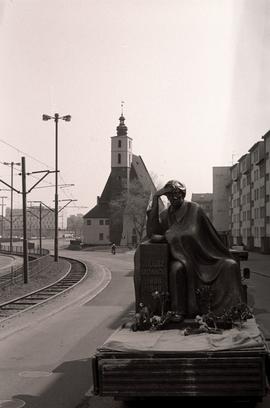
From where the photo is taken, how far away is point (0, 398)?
840 cm

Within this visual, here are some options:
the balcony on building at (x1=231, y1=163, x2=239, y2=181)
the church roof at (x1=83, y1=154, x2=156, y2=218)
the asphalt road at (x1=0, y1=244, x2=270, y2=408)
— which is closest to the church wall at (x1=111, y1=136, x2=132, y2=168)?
the church roof at (x1=83, y1=154, x2=156, y2=218)

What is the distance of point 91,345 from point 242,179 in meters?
78.5

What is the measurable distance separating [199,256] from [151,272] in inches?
32.6

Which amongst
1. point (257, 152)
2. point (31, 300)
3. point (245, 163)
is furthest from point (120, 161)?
point (31, 300)

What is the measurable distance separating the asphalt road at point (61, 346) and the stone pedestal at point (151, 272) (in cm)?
157

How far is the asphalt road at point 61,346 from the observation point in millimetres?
8516

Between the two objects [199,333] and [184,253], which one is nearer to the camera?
[199,333]

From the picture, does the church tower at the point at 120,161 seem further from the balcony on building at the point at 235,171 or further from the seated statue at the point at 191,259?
the seated statue at the point at 191,259

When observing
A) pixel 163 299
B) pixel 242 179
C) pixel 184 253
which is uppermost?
pixel 242 179

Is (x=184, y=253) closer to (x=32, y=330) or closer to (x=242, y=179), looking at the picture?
(x=32, y=330)

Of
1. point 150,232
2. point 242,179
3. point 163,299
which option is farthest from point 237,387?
point 242,179

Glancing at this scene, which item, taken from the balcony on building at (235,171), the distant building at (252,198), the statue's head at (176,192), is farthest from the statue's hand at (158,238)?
the balcony on building at (235,171)

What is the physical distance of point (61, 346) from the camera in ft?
41.7

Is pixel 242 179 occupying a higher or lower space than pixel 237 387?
higher
